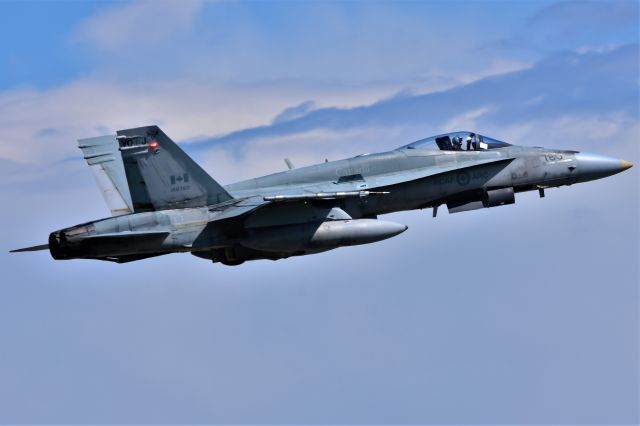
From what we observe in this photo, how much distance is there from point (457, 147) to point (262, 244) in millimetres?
5054

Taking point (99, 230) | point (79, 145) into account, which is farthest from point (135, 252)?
point (79, 145)

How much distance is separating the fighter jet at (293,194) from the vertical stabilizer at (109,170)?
30mm

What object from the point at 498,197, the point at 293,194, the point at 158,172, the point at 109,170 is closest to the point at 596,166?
the point at 498,197

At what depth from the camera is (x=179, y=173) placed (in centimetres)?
2498

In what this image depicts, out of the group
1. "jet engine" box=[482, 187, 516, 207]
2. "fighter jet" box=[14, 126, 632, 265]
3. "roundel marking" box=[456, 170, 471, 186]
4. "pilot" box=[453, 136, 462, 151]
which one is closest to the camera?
"fighter jet" box=[14, 126, 632, 265]

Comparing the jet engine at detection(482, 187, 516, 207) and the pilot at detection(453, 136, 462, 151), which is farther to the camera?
the pilot at detection(453, 136, 462, 151)

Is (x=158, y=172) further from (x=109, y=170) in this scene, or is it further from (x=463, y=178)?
(x=463, y=178)

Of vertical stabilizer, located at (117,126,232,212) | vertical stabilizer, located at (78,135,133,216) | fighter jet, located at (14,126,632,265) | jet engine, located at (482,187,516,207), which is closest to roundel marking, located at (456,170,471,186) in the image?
fighter jet, located at (14,126,632,265)

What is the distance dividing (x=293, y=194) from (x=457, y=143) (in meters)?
4.14

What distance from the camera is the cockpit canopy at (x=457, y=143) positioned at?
1074 inches

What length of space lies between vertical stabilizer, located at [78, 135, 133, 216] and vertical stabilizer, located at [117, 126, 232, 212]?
2.26 meters

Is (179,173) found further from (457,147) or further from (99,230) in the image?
(457,147)

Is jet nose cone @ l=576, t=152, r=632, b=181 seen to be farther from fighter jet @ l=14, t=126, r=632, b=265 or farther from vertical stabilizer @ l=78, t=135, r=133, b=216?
vertical stabilizer @ l=78, t=135, r=133, b=216

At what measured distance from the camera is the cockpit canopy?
1074 inches
